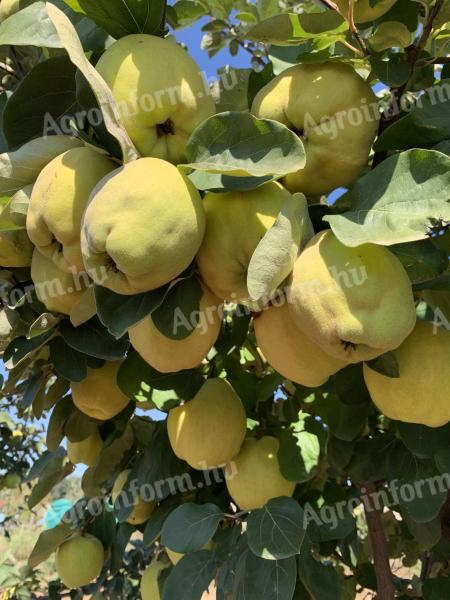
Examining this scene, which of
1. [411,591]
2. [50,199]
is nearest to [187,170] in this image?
[50,199]

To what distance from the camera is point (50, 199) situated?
36.4 inches

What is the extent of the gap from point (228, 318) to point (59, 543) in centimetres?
119

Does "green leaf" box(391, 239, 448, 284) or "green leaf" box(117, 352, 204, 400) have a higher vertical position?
"green leaf" box(391, 239, 448, 284)

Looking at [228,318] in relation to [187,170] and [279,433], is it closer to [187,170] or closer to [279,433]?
[279,433]

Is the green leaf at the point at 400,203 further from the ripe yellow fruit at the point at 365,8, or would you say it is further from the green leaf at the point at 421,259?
the ripe yellow fruit at the point at 365,8

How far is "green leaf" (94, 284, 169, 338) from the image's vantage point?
92cm

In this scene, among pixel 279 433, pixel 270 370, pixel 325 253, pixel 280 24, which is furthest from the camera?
pixel 270 370

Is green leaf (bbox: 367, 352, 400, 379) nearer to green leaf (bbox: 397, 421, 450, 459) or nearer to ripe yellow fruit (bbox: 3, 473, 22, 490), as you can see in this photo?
green leaf (bbox: 397, 421, 450, 459)

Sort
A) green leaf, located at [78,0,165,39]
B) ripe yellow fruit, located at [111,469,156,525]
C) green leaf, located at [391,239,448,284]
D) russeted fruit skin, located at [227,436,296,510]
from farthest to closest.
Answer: ripe yellow fruit, located at [111,469,156,525] → russeted fruit skin, located at [227,436,296,510] → green leaf, located at [78,0,165,39] → green leaf, located at [391,239,448,284]

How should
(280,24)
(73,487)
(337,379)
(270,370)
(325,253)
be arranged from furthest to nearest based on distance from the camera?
(73,487) → (270,370) → (337,379) → (280,24) → (325,253)

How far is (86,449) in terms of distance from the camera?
205 centimetres

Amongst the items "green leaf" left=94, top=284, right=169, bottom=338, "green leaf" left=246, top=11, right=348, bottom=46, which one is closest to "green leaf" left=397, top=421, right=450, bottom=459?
"green leaf" left=94, top=284, right=169, bottom=338

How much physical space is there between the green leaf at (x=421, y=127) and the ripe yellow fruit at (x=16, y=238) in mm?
593

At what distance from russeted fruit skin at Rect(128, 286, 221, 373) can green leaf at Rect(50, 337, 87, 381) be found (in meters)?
0.33
